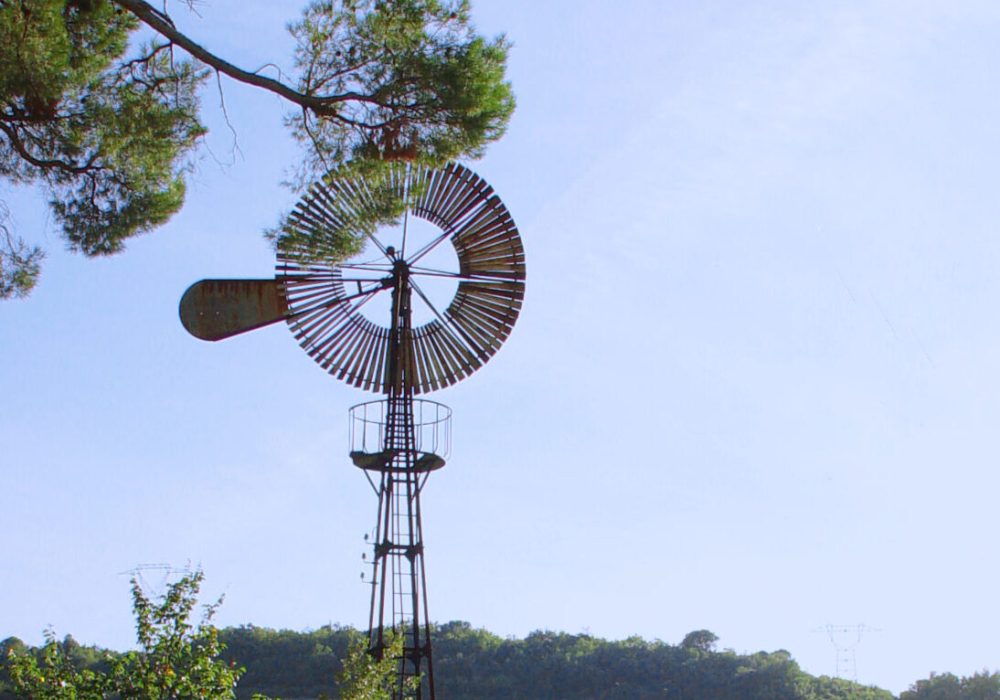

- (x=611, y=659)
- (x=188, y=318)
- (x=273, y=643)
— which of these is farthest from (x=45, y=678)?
(x=611, y=659)

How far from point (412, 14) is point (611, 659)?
2659 centimetres

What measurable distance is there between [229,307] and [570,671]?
24131mm

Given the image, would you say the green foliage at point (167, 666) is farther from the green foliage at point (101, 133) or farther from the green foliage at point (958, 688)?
the green foliage at point (958, 688)

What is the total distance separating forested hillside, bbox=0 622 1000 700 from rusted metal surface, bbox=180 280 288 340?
20150 mm

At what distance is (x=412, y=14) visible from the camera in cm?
894

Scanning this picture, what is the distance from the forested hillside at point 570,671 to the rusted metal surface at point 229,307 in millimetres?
20150

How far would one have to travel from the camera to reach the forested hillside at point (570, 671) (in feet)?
101

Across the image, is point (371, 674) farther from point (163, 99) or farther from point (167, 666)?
point (163, 99)

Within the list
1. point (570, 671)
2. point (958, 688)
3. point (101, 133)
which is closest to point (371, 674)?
point (101, 133)

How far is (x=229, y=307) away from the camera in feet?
35.2

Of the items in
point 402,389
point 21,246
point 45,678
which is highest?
point 21,246

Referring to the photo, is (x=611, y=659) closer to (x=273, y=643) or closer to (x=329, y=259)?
(x=273, y=643)

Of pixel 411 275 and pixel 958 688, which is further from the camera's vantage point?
pixel 958 688

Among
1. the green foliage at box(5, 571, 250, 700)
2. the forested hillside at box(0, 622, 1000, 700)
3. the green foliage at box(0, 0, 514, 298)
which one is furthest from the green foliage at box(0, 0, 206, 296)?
the forested hillside at box(0, 622, 1000, 700)
